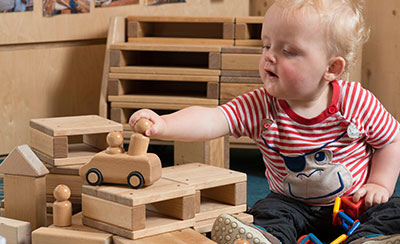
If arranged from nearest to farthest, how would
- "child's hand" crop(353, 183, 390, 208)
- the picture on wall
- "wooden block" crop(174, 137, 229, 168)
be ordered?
"child's hand" crop(353, 183, 390, 208)
"wooden block" crop(174, 137, 229, 168)
the picture on wall

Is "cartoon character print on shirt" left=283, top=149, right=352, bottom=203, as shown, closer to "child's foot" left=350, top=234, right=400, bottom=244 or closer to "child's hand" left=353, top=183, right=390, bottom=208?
"child's hand" left=353, top=183, right=390, bottom=208

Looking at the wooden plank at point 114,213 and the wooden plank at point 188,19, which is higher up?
the wooden plank at point 188,19

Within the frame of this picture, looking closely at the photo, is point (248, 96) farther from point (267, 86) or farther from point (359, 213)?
point (359, 213)

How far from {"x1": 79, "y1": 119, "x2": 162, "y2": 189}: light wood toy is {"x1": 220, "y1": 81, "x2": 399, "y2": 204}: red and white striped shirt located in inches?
10.6

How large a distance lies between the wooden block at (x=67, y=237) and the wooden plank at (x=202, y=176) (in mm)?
156

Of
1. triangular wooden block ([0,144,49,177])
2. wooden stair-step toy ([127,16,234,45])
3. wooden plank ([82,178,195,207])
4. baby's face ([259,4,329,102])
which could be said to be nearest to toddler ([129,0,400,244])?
baby's face ([259,4,329,102])

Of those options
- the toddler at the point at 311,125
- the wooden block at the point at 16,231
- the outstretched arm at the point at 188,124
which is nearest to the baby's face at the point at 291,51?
the toddler at the point at 311,125

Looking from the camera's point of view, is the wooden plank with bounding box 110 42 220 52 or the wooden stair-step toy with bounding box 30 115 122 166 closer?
the wooden stair-step toy with bounding box 30 115 122 166

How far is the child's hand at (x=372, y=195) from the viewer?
1118 mm

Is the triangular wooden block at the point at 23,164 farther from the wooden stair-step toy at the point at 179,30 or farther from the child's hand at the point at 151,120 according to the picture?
the wooden stair-step toy at the point at 179,30

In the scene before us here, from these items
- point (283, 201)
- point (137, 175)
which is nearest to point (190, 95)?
point (283, 201)

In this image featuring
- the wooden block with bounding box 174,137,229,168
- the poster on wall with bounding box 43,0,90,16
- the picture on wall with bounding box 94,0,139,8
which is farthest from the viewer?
the picture on wall with bounding box 94,0,139,8

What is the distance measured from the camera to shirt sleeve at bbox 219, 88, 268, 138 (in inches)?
46.4

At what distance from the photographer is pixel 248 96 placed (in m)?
1.20
